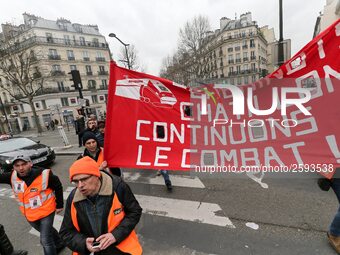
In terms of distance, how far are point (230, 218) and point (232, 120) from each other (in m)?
1.79

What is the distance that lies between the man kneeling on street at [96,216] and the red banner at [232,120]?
3.53ft

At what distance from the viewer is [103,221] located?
1890mm

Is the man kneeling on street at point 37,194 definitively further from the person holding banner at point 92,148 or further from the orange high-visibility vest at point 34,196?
the person holding banner at point 92,148

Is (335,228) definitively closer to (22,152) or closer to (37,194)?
(37,194)

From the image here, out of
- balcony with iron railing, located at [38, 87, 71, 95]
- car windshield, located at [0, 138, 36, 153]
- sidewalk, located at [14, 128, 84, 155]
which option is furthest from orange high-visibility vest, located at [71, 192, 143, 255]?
balcony with iron railing, located at [38, 87, 71, 95]

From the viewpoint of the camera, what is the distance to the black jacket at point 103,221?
188 centimetres

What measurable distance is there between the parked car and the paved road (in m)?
2.53

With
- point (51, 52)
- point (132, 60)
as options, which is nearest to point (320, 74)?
point (132, 60)

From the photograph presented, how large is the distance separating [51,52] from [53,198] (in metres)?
49.7

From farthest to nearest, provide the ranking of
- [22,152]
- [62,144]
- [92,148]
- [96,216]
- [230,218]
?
[62,144] < [22,152] < [230,218] < [92,148] < [96,216]

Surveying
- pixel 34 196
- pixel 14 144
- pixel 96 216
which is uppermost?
pixel 96 216

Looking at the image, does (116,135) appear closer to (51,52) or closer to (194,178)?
(194,178)

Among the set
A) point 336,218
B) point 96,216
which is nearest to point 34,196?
point 96,216

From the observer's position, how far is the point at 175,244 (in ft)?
10.4
